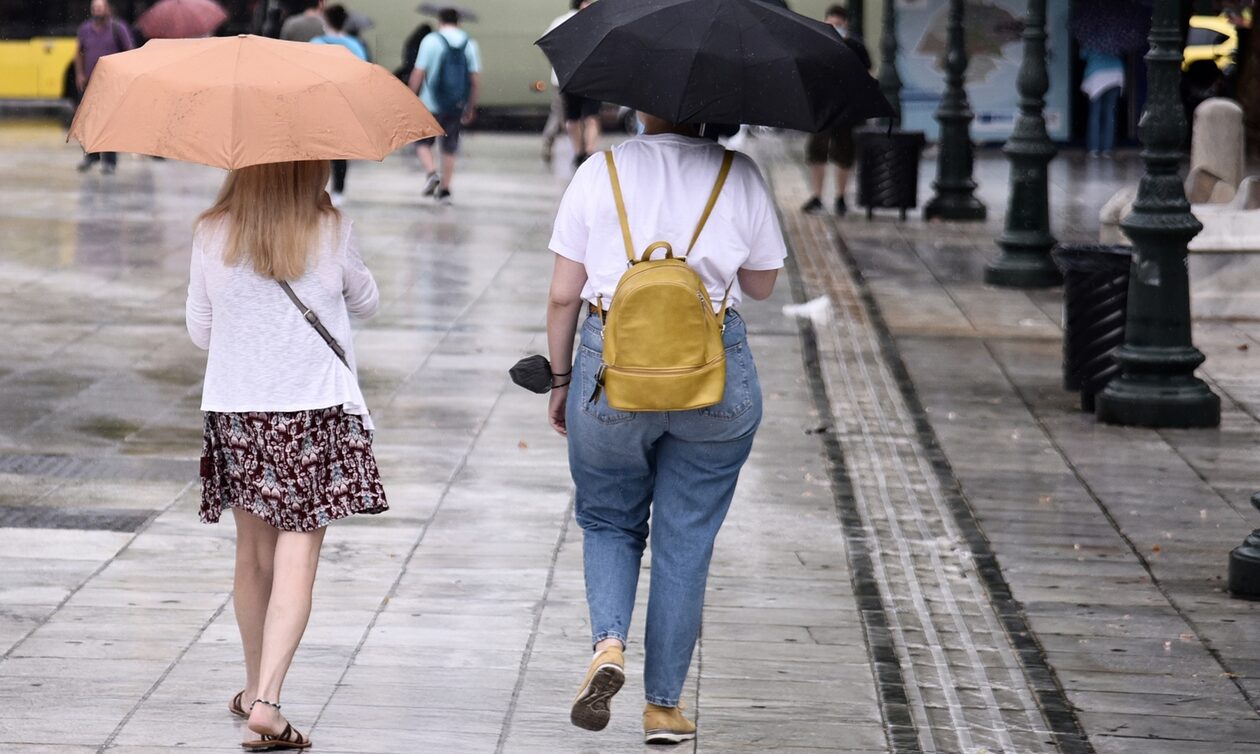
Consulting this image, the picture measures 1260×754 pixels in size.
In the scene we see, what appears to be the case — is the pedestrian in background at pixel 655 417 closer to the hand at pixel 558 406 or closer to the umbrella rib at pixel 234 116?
the hand at pixel 558 406

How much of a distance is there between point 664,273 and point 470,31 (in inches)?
1122

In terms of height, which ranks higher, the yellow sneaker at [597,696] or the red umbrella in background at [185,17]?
the red umbrella in background at [185,17]

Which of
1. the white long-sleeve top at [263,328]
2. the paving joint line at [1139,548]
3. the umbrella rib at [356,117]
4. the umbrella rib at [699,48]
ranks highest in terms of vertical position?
the umbrella rib at [699,48]

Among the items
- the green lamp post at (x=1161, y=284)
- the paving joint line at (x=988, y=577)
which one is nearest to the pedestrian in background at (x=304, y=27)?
the paving joint line at (x=988, y=577)

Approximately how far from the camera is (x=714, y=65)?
473cm

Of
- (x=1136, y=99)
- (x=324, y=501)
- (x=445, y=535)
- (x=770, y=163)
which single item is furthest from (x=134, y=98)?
(x=1136, y=99)

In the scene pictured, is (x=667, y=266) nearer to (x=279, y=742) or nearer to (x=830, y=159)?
(x=279, y=742)

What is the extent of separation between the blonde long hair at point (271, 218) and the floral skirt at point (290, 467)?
0.39 metres

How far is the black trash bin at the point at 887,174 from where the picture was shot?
63.8ft

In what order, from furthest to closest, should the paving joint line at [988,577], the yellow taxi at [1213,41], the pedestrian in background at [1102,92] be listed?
the pedestrian in background at [1102,92]
the yellow taxi at [1213,41]
the paving joint line at [988,577]

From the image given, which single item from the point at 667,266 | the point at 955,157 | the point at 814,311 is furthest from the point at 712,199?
the point at 955,157

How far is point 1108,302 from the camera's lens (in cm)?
1041

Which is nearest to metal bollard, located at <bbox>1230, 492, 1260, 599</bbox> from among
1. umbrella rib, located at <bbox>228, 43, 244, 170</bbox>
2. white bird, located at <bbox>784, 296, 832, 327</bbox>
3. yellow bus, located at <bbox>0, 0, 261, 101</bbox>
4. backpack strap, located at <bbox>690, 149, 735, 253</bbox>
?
backpack strap, located at <bbox>690, 149, 735, 253</bbox>

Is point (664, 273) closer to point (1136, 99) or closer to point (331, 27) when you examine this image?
point (331, 27)
